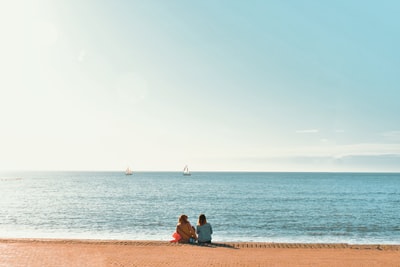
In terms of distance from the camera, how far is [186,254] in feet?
62.1

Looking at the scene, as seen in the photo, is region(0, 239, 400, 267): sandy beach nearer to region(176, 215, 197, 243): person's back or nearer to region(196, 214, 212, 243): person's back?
region(196, 214, 212, 243): person's back

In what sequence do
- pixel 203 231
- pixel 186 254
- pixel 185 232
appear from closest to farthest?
pixel 186 254 < pixel 203 231 < pixel 185 232

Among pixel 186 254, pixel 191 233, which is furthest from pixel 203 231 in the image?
pixel 186 254

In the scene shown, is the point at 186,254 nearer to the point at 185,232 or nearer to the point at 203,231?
the point at 203,231

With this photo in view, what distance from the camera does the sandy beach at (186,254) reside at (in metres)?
17.1

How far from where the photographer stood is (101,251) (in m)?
19.7

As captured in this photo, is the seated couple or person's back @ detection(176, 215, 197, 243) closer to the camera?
the seated couple

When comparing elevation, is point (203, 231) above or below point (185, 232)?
above

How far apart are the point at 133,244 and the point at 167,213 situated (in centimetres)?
2543

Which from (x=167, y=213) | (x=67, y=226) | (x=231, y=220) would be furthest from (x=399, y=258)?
(x=167, y=213)

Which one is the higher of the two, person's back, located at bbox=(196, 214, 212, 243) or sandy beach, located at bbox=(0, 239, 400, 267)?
person's back, located at bbox=(196, 214, 212, 243)

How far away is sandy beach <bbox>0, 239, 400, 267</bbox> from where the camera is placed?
17.1 meters

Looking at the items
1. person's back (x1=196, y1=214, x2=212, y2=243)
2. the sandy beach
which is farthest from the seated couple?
the sandy beach

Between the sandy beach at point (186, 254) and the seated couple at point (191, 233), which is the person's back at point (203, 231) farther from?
the sandy beach at point (186, 254)
